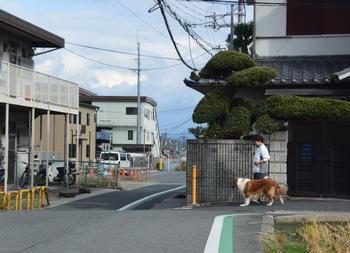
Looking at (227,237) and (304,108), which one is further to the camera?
(304,108)

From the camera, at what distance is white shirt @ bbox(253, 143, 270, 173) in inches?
572

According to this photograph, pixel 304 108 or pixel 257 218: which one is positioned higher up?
pixel 304 108

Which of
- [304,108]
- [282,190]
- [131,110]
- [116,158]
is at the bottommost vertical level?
[282,190]

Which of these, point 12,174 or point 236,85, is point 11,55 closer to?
point 12,174

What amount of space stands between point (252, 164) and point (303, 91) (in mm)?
2734

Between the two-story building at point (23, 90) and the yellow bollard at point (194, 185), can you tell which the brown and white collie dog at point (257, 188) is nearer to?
the yellow bollard at point (194, 185)

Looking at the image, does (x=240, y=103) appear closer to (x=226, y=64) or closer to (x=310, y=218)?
(x=226, y=64)

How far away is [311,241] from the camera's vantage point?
338 inches

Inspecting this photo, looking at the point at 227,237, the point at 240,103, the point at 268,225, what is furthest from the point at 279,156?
the point at 227,237

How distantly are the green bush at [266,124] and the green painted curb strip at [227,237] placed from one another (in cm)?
451

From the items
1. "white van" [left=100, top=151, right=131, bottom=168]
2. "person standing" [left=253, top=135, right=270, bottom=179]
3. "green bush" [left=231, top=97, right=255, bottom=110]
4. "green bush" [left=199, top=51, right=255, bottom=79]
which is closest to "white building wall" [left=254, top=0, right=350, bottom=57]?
"green bush" [left=199, top=51, right=255, bottom=79]

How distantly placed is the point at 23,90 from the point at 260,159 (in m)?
11.5

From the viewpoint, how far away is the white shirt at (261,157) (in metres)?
14.5

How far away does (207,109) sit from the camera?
54.4 ft
